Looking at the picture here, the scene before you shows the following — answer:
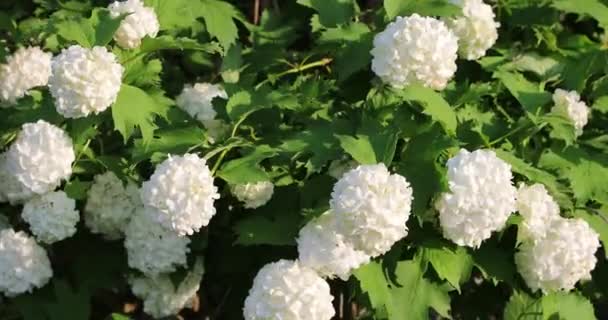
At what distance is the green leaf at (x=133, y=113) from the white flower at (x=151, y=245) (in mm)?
313

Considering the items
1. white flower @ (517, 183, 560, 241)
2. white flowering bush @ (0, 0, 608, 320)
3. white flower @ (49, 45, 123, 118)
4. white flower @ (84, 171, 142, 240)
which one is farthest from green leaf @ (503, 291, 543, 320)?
white flower @ (49, 45, 123, 118)

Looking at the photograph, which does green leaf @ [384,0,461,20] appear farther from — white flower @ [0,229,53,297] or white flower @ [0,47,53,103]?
white flower @ [0,229,53,297]

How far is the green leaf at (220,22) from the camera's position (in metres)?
3.47

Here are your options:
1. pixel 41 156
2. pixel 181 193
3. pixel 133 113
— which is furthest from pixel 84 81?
pixel 181 193

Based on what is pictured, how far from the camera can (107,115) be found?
3.05 meters

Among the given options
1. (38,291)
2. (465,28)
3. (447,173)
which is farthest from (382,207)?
(38,291)

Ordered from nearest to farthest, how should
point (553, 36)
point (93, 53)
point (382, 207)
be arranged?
point (382, 207)
point (93, 53)
point (553, 36)

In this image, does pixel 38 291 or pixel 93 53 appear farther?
pixel 38 291

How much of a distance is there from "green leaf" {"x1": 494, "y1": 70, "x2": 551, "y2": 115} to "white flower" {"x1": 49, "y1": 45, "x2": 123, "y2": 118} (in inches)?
48.1

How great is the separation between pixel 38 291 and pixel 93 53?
2.69ft

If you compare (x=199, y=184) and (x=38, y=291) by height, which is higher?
(x=199, y=184)

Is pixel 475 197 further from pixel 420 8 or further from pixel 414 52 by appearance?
pixel 420 8

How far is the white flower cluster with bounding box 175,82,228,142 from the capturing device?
330 centimetres

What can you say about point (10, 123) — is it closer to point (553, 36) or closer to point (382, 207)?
point (382, 207)
